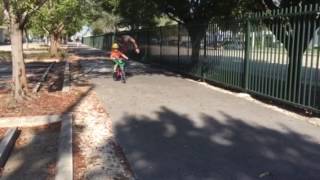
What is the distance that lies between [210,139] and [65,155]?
223cm

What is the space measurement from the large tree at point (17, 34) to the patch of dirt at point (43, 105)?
41cm

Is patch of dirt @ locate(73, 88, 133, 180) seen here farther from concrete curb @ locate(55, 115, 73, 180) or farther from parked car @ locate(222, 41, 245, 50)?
parked car @ locate(222, 41, 245, 50)

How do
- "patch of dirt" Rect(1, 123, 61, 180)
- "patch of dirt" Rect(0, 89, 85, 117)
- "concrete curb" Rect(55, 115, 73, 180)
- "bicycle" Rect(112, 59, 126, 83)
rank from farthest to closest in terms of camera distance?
"bicycle" Rect(112, 59, 126, 83) < "patch of dirt" Rect(0, 89, 85, 117) < "patch of dirt" Rect(1, 123, 61, 180) < "concrete curb" Rect(55, 115, 73, 180)

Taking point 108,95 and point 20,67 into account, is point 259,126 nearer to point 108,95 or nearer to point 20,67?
point 108,95

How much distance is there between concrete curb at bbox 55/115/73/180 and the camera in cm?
612

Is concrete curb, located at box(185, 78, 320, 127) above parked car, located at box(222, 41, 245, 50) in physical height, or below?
below

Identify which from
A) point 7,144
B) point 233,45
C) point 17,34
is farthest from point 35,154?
point 233,45

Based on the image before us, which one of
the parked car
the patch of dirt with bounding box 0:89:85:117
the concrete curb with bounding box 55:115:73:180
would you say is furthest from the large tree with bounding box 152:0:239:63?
the concrete curb with bounding box 55:115:73:180

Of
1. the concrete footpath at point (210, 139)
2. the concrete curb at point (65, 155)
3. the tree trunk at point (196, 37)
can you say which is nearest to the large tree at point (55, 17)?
the tree trunk at point (196, 37)

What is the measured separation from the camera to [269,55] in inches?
443

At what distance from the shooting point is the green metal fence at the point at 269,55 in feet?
31.6

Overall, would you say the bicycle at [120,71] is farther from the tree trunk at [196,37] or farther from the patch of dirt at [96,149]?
the patch of dirt at [96,149]

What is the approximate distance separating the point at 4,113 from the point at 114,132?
9.89 feet

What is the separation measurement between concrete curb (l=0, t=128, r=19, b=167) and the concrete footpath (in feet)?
5.49
